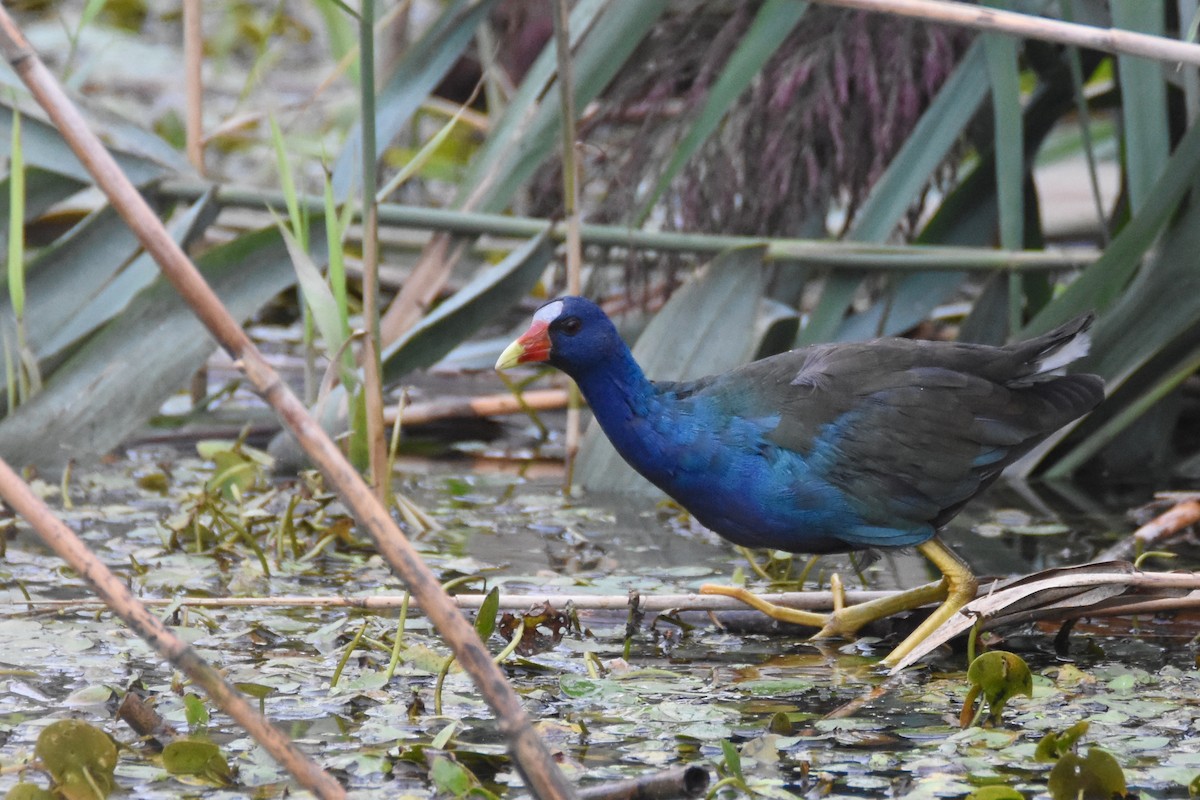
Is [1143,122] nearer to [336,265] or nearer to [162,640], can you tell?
[336,265]

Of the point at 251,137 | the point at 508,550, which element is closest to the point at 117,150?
the point at 508,550

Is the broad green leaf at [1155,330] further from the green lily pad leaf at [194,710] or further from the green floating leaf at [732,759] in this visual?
the green lily pad leaf at [194,710]

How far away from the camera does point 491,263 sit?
4797mm

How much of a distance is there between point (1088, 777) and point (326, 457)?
92 centimetres

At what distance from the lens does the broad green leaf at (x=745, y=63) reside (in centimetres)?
315

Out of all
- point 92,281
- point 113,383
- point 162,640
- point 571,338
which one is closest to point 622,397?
point 571,338

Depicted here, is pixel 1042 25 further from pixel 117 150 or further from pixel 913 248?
pixel 117 150

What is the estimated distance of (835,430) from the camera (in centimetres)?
243

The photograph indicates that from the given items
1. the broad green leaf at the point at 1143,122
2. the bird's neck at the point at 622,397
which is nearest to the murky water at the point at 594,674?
the bird's neck at the point at 622,397

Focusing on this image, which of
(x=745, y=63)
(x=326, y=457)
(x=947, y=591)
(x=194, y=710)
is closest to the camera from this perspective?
(x=326, y=457)

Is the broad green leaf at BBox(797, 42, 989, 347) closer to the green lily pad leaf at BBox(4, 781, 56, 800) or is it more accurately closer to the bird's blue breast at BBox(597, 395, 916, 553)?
the bird's blue breast at BBox(597, 395, 916, 553)

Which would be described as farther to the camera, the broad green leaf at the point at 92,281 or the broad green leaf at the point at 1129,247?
the broad green leaf at the point at 92,281

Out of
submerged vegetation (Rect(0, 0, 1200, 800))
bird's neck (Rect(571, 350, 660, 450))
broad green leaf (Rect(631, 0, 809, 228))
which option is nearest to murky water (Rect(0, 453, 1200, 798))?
submerged vegetation (Rect(0, 0, 1200, 800))

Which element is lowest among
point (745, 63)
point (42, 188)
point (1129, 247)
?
point (1129, 247)
